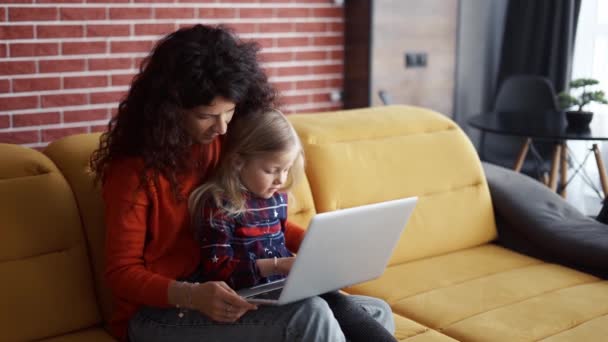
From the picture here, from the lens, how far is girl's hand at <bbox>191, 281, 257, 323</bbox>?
63.2 inches

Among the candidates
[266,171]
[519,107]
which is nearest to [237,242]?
[266,171]

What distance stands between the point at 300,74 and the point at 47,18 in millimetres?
1280

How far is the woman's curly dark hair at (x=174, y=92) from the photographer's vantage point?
1.74 meters

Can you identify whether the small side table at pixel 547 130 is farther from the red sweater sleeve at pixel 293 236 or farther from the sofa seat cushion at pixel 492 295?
the red sweater sleeve at pixel 293 236

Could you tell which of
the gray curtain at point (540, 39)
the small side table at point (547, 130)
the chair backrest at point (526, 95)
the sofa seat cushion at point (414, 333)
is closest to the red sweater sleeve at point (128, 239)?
the sofa seat cushion at point (414, 333)

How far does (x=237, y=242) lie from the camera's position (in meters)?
1.84

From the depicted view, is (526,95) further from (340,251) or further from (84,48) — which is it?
(340,251)

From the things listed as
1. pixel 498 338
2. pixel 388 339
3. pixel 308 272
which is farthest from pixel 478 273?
pixel 308 272

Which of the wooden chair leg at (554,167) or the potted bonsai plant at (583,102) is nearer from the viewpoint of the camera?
the potted bonsai plant at (583,102)

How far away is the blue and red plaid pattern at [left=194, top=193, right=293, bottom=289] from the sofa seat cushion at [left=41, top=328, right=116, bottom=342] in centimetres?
31

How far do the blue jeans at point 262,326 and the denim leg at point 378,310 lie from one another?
0.22m

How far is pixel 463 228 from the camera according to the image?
105 inches

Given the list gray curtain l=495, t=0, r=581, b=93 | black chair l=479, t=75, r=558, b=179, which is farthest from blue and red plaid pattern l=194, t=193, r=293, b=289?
gray curtain l=495, t=0, r=581, b=93

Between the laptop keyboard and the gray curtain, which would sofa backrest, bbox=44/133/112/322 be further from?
the gray curtain
